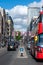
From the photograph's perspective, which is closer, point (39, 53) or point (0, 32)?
point (39, 53)

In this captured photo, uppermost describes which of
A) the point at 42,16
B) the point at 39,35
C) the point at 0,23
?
A: the point at 0,23

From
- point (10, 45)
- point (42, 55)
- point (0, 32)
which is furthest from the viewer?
point (0, 32)

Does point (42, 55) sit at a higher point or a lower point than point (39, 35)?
lower

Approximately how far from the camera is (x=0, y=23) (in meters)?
126

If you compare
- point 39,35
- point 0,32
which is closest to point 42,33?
point 39,35

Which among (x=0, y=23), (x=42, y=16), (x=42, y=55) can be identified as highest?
(x=0, y=23)

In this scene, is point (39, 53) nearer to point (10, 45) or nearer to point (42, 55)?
point (42, 55)

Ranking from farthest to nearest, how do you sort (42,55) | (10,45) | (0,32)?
1. (0,32)
2. (10,45)
3. (42,55)

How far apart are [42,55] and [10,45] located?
34434mm

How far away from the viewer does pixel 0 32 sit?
125250 millimetres

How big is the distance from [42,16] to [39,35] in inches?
70.6

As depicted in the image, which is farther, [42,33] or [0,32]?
[0,32]

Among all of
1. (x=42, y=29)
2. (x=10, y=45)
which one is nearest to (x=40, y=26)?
(x=42, y=29)

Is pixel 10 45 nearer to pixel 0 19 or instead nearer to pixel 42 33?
pixel 42 33
